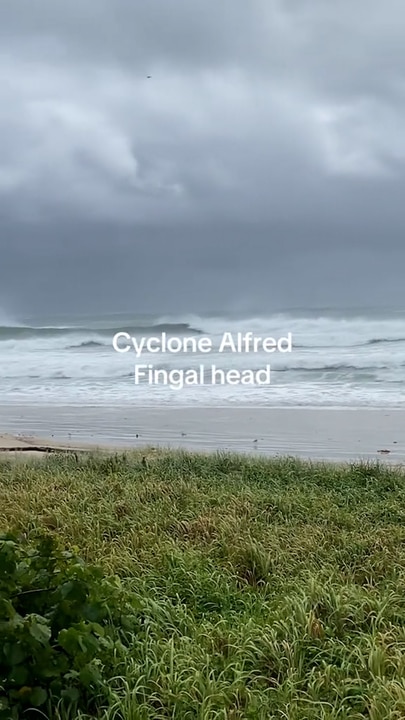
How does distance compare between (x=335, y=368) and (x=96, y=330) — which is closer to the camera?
(x=335, y=368)

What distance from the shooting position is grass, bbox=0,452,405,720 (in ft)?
9.61

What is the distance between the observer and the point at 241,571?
4633 millimetres

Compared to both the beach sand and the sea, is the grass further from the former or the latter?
the sea

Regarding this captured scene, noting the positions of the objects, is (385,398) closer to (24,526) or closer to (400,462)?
(400,462)

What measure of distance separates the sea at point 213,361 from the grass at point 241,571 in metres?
8.37

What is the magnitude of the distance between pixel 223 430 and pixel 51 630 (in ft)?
31.1

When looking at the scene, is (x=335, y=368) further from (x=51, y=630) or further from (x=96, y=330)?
(x=51, y=630)

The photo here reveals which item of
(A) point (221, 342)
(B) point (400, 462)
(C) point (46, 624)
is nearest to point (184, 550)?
(C) point (46, 624)

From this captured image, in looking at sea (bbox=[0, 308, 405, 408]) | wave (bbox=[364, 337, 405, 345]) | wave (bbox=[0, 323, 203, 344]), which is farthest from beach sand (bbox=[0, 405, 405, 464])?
wave (bbox=[0, 323, 203, 344])

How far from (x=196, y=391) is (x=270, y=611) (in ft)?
47.3

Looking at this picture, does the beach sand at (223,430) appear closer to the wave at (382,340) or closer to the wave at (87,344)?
the wave at (382,340)

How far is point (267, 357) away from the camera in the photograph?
87.4 feet

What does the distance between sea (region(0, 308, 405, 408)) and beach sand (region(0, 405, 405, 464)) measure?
1.35 meters

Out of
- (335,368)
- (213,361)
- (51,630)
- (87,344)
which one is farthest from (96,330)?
(51,630)
